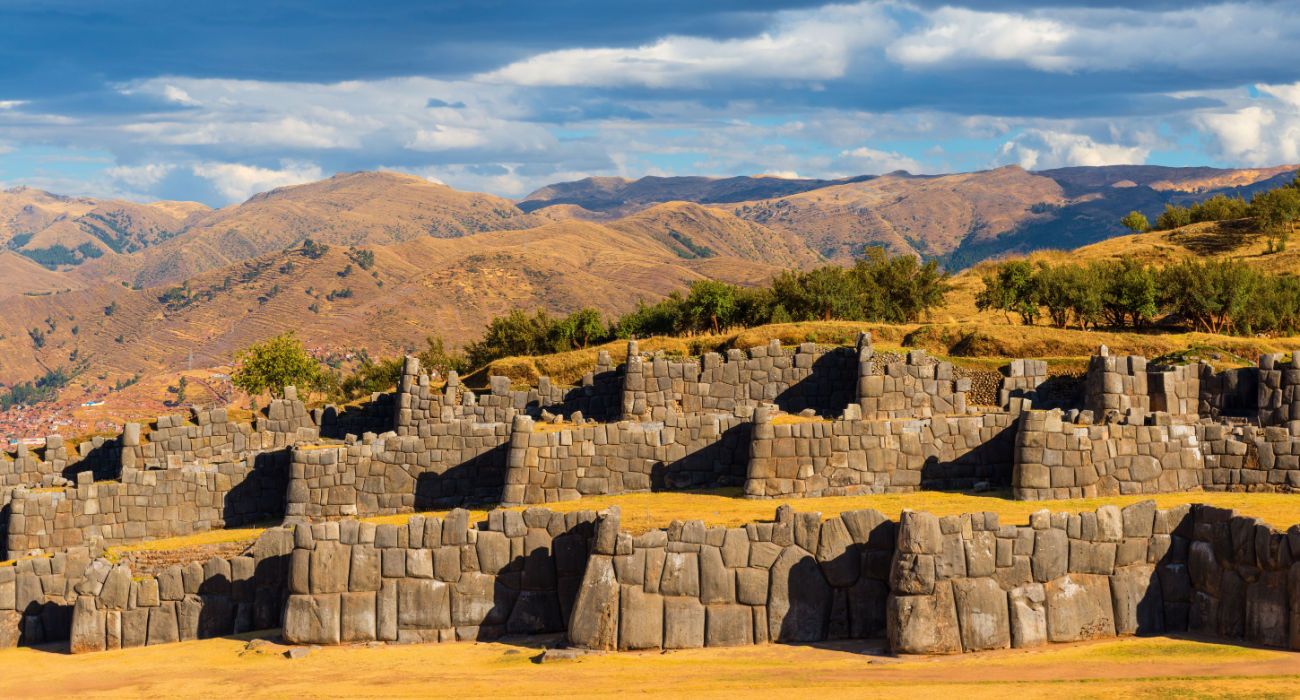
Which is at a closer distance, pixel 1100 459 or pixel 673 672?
pixel 673 672

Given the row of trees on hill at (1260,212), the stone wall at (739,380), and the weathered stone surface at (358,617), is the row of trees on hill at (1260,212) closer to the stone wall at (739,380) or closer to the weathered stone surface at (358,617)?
the stone wall at (739,380)

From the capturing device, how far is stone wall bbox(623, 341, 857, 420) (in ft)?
128

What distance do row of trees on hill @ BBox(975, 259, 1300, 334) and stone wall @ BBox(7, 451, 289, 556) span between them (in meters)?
32.7

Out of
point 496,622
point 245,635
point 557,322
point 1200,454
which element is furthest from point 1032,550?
point 557,322

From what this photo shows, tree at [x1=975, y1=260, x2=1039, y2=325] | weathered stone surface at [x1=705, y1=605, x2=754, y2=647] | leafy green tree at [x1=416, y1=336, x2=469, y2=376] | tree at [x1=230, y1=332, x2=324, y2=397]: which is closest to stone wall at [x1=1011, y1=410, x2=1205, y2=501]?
weathered stone surface at [x1=705, y1=605, x2=754, y2=647]

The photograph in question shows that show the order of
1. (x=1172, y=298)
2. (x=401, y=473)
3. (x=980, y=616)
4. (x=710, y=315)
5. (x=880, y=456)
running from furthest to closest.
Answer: (x=710, y=315) < (x=1172, y=298) < (x=401, y=473) < (x=880, y=456) < (x=980, y=616)

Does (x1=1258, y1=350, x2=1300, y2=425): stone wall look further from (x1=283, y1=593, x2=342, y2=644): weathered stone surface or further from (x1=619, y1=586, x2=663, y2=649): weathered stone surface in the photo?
(x1=283, y1=593, x2=342, y2=644): weathered stone surface

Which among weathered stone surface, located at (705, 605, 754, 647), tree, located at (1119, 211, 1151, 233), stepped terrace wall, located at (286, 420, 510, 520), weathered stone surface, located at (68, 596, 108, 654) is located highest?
tree, located at (1119, 211, 1151, 233)

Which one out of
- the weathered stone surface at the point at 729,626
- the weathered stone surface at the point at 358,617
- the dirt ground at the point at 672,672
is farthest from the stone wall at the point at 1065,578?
the weathered stone surface at the point at 358,617

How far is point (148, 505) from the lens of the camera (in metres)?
35.5

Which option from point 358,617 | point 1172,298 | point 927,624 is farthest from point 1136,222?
point 358,617

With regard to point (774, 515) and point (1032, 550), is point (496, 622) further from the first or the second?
point (1032, 550)

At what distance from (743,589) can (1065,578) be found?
500cm

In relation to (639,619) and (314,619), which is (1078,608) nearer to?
(639,619)
